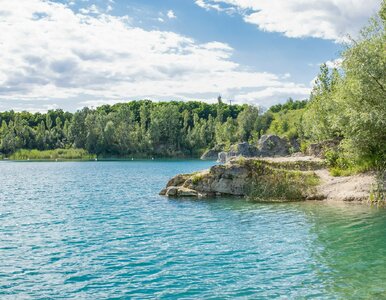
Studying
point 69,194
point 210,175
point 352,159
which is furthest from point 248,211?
point 69,194

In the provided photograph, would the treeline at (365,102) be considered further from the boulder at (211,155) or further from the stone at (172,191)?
the boulder at (211,155)

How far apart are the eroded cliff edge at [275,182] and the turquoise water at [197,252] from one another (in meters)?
3.30

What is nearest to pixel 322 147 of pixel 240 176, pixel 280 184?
pixel 280 184

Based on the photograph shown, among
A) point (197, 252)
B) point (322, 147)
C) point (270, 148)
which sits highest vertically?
point (322, 147)

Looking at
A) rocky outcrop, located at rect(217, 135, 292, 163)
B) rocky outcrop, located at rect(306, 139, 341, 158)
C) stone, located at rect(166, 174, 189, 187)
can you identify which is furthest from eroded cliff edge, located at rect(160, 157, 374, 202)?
rocky outcrop, located at rect(217, 135, 292, 163)

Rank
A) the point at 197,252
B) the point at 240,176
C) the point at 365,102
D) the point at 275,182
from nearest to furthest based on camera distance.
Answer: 1. the point at 197,252
2. the point at 365,102
3. the point at 275,182
4. the point at 240,176

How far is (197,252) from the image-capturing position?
2084 cm

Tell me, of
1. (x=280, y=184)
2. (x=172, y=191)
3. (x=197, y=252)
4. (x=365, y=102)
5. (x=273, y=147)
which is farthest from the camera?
(x=273, y=147)

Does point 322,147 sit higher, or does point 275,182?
point 322,147

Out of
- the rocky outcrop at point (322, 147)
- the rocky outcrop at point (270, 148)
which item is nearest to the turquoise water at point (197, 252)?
the rocky outcrop at point (322, 147)

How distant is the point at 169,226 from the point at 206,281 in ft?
39.5

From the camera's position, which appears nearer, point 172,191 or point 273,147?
point 172,191

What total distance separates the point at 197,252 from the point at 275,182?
21.7 m

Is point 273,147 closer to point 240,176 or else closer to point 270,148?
point 270,148
